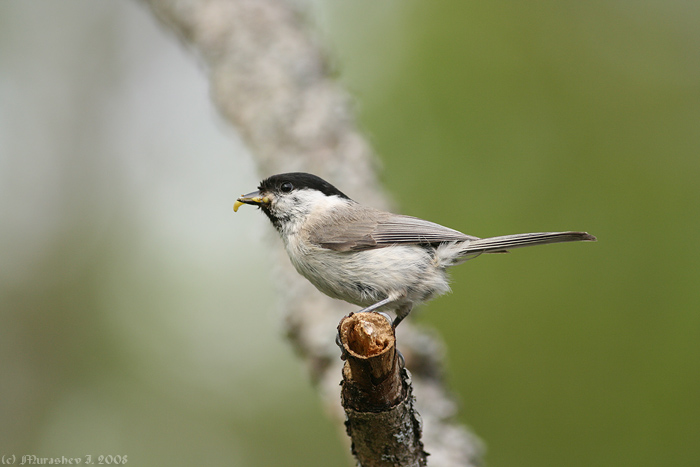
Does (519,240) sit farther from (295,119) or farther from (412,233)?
(295,119)

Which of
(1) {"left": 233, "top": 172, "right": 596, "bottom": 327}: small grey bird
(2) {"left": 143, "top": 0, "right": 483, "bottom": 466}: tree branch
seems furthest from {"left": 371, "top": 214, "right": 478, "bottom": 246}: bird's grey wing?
(2) {"left": 143, "top": 0, "right": 483, "bottom": 466}: tree branch

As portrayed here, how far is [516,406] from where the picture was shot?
3.59m

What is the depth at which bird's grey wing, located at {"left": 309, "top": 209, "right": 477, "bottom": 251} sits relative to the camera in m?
2.76

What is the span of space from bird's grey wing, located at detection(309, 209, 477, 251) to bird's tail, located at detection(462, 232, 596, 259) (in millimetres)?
59

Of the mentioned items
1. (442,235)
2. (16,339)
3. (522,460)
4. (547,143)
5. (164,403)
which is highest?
(547,143)

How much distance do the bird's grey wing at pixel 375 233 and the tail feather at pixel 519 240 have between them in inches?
2.4

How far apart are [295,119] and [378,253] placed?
1.40 meters

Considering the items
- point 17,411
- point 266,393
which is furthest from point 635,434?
point 17,411

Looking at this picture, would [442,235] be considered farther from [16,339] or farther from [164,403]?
[16,339]

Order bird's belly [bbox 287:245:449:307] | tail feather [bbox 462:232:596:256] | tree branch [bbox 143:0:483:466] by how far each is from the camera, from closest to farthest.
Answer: tail feather [bbox 462:232:596:256] → bird's belly [bbox 287:245:449:307] → tree branch [bbox 143:0:483:466]

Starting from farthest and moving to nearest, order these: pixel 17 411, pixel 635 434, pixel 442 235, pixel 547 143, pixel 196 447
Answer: pixel 196 447 → pixel 17 411 → pixel 547 143 → pixel 635 434 → pixel 442 235

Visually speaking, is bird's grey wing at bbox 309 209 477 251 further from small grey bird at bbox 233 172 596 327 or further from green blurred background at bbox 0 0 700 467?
green blurred background at bbox 0 0 700 467

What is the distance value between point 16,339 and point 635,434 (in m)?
5.62

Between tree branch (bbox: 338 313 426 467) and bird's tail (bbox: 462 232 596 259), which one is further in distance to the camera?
bird's tail (bbox: 462 232 596 259)
